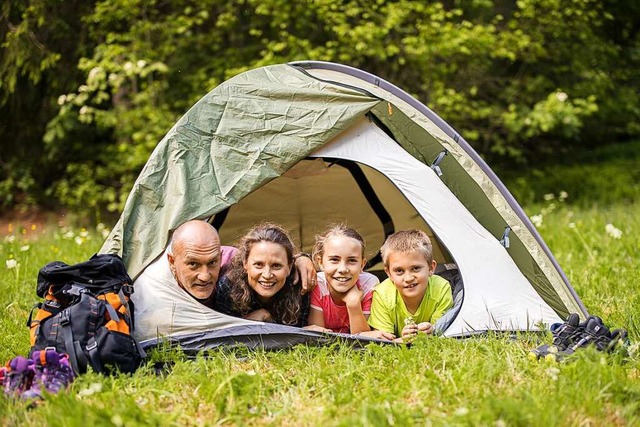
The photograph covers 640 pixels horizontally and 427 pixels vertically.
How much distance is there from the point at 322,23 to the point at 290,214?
422cm

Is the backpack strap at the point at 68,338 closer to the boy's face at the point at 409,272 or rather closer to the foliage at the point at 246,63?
the boy's face at the point at 409,272

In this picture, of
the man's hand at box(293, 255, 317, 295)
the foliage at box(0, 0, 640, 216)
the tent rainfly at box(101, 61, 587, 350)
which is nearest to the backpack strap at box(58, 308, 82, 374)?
the tent rainfly at box(101, 61, 587, 350)

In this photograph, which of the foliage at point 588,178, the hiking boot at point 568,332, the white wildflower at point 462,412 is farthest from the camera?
the foliage at point 588,178

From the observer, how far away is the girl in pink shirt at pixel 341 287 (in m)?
3.75

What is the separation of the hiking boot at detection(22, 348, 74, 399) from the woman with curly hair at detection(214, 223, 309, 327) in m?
0.95

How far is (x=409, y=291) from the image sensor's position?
3689mm

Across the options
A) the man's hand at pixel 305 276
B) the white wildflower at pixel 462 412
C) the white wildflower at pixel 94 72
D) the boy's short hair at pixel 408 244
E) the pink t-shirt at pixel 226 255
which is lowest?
the white wildflower at pixel 462 412

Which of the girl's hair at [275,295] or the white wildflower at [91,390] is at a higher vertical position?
the girl's hair at [275,295]

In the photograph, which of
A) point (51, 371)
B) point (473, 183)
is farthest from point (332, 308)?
point (51, 371)

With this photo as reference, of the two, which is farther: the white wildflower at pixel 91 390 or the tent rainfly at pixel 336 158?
the tent rainfly at pixel 336 158

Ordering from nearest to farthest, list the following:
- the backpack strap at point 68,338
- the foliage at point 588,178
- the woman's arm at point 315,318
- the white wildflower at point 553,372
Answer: the white wildflower at point 553,372 → the backpack strap at point 68,338 → the woman's arm at point 315,318 → the foliage at point 588,178

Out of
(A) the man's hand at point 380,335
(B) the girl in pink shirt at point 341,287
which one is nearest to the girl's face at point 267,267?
(B) the girl in pink shirt at point 341,287

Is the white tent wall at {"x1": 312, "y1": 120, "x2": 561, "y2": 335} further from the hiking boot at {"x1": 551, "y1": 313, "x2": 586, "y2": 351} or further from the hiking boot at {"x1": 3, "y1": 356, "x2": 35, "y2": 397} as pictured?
the hiking boot at {"x1": 3, "y1": 356, "x2": 35, "y2": 397}

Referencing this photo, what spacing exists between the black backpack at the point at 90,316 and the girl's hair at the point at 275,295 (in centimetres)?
56
